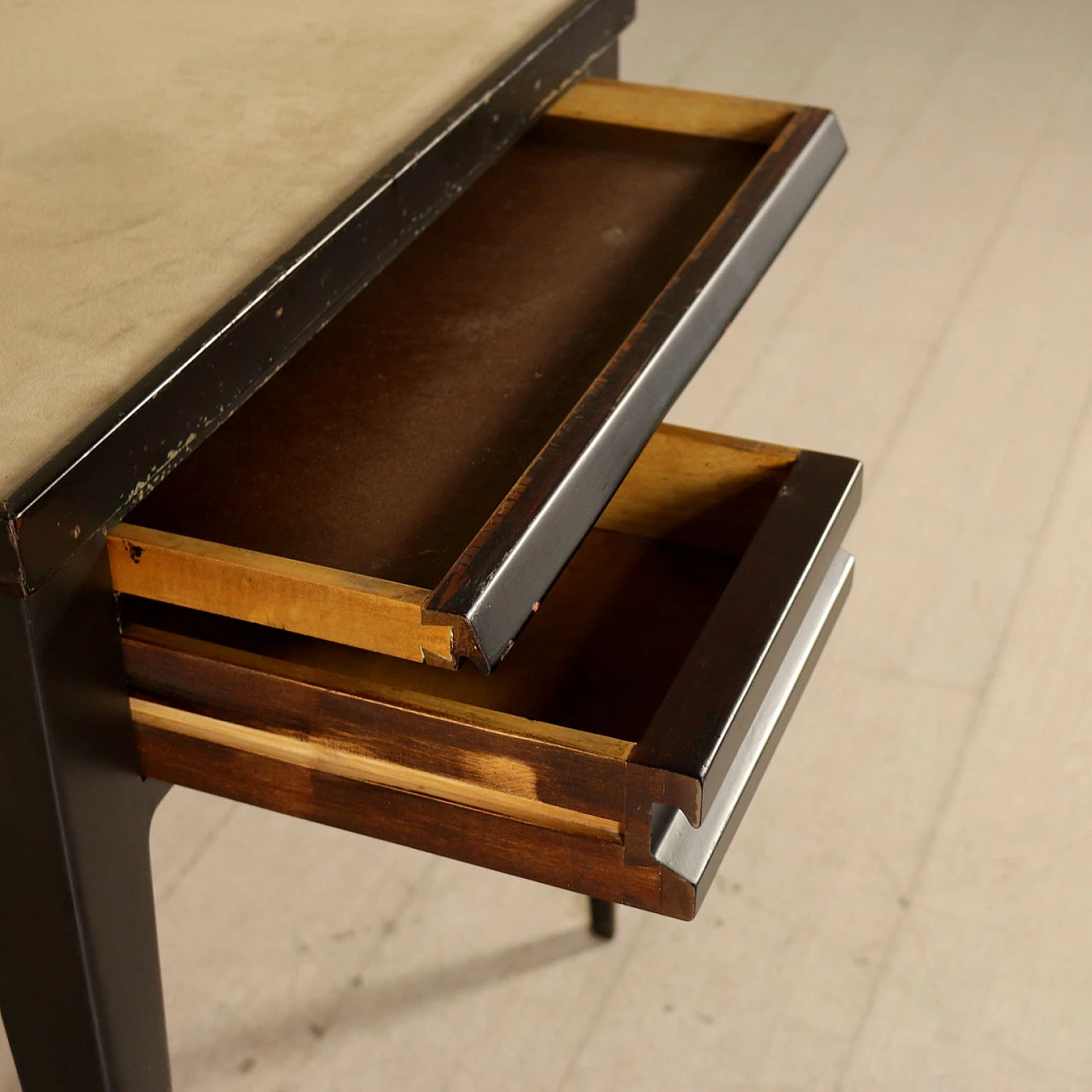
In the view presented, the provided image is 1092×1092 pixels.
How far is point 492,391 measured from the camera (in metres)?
0.87

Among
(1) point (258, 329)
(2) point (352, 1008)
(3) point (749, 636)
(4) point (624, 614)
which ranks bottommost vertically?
(2) point (352, 1008)

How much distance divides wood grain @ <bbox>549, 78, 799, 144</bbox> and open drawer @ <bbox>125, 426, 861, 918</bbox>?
0.29m

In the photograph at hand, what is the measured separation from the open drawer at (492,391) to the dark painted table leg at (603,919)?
423 mm

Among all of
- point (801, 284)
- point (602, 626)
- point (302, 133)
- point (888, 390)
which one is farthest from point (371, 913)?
point (801, 284)

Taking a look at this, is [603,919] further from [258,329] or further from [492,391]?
[258,329]

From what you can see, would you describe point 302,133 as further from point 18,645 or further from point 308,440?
point 18,645

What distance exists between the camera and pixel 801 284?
200 centimetres

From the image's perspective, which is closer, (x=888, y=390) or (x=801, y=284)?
(x=888, y=390)

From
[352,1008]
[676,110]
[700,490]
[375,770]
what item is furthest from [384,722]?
[676,110]

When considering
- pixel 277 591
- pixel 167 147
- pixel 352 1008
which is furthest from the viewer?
pixel 352 1008

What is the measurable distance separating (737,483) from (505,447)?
171 millimetres

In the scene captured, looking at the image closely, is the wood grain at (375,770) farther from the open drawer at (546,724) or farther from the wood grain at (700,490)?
the wood grain at (700,490)

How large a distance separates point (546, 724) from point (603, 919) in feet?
1.52

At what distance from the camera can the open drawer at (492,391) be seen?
691 millimetres
